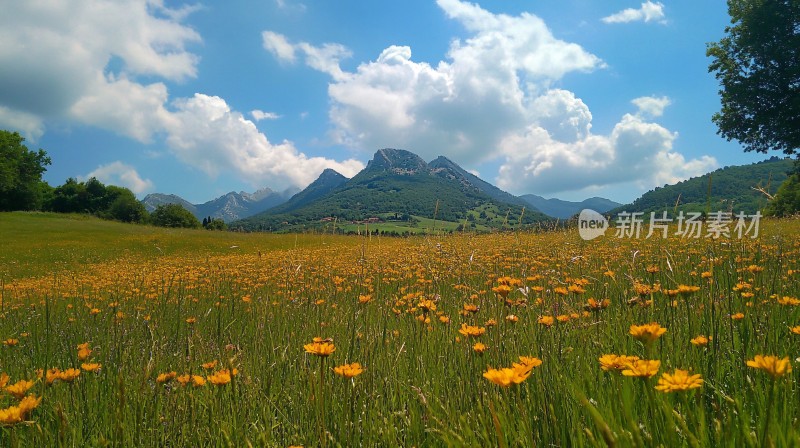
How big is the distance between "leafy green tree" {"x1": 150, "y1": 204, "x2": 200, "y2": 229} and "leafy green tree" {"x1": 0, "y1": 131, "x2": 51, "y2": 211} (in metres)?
15.5

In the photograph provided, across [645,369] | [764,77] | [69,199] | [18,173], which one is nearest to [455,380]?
[645,369]

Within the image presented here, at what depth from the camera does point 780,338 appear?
93.9 inches

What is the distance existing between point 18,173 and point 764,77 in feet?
234

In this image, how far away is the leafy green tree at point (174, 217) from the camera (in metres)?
64.4

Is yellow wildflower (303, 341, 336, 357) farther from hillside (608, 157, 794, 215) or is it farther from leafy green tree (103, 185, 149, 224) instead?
leafy green tree (103, 185, 149, 224)

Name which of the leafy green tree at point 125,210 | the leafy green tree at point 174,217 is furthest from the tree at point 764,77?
the leafy green tree at point 125,210

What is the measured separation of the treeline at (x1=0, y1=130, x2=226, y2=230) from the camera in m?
50.3

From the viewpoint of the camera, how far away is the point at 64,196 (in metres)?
72.8

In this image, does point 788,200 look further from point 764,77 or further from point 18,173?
point 18,173

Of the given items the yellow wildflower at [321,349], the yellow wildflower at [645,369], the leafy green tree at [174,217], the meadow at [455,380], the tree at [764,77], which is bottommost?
the meadow at [455,380]

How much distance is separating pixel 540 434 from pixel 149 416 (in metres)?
1.88

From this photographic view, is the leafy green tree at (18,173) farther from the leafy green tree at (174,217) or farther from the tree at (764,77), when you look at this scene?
the tree at (764,77)

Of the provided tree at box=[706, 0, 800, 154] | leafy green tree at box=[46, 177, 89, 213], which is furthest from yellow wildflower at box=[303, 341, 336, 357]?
leafy green tree at box=[46, 177, 89, 213]

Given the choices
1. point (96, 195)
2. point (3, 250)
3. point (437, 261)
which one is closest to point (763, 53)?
point (437, 261)
